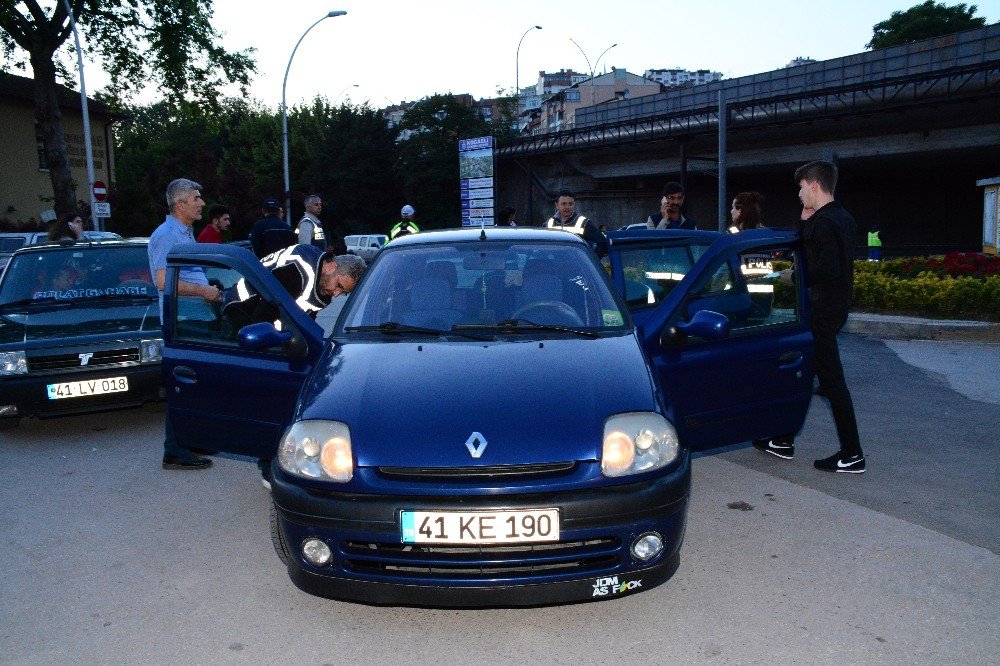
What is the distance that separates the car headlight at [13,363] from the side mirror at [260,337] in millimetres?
3404

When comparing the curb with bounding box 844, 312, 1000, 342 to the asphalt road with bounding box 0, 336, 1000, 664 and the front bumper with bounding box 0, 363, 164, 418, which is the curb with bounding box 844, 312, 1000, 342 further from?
the front bumper with bounding box 0, 363, 164, 418

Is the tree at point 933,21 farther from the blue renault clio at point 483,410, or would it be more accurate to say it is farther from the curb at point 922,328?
the blue renault clio at point 483,410

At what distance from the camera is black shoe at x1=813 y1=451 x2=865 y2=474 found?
5422 mm

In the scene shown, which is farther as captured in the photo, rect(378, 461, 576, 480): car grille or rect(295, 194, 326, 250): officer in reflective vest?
rect(295, 194, 326, 250): officer in reflective vest

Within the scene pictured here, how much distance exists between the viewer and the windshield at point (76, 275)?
7969 millimetres

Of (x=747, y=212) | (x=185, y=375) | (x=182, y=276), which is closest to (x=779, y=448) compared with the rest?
→ (x=747, y=212)

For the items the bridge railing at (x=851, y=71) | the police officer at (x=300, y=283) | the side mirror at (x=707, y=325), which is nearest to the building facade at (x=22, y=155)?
the bridge railing at (x=851, y=71)

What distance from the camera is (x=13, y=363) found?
6668mm

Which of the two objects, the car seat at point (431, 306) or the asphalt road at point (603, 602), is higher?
the car seat at point (431, 306)

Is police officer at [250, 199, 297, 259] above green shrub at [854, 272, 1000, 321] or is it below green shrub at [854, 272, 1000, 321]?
above

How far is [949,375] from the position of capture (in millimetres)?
8594

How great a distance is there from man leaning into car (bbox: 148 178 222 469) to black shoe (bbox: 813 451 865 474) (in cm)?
383

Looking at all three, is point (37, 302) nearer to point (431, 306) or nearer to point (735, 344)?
point (431, 306)

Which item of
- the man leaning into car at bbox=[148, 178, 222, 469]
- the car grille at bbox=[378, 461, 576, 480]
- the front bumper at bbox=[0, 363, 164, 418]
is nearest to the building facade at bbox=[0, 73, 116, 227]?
the front bumper at bbox=[0, 363, 164, 418]
